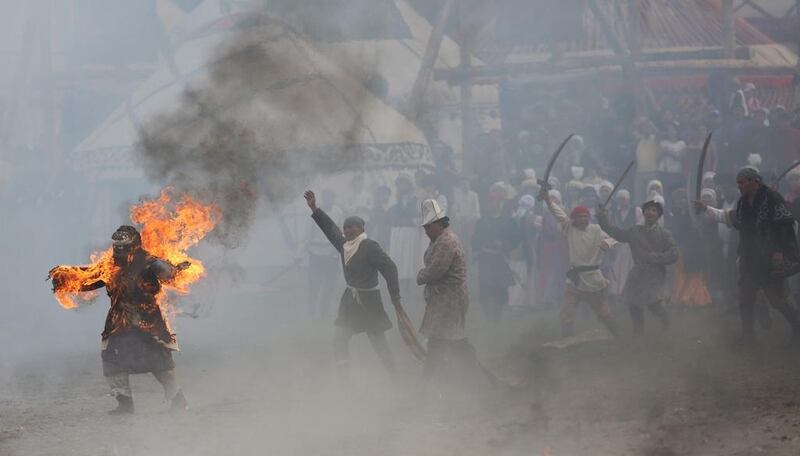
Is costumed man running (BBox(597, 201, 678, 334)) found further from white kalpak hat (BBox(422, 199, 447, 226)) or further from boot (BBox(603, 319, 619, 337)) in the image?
white kalpak hat (BBox(422, 199, 447, 226))

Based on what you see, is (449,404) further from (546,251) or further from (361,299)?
(546,251)

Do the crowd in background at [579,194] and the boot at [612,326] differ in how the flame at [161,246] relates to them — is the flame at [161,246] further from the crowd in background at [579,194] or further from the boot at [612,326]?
the crowd in background at [579,194]

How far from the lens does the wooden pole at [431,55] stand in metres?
18.7

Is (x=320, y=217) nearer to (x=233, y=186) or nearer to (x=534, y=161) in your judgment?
(x=233, y=186)

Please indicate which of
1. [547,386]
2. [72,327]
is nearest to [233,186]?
[72,327]

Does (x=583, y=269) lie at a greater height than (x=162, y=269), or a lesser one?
lesser

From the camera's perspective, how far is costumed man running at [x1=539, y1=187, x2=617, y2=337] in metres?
11.7

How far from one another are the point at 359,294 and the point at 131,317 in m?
2.13

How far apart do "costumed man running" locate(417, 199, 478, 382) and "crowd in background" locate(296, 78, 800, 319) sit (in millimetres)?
4570

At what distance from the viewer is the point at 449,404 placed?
889 cm

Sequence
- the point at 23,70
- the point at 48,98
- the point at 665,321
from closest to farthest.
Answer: the point at 665,321
the point at 23,70
the point at 48,98

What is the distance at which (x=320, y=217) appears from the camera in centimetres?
1003

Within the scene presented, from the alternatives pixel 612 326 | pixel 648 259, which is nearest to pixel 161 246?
pixel 612 326

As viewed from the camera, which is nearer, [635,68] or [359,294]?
[359,294]
